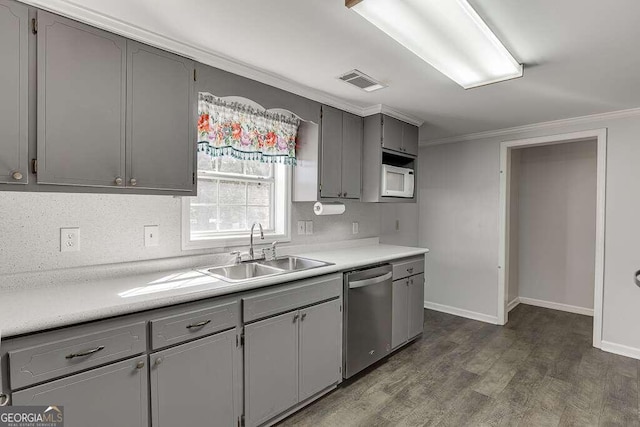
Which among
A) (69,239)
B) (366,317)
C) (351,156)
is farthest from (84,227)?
(351,156)

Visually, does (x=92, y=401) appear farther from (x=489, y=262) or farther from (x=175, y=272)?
(x=489, y=262)

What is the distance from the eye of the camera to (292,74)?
242 centimetres

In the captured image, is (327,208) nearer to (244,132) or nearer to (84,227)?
(244,132)

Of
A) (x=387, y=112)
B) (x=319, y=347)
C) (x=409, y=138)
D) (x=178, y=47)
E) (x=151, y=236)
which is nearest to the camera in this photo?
(x=178, y=47)

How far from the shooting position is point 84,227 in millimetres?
1852

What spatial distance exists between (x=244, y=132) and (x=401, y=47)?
123 cm

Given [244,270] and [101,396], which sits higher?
[244,270]

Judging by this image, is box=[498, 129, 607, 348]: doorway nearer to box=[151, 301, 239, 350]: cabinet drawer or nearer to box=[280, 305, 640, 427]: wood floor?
box=[280, 305, 640, 427]: wood floor

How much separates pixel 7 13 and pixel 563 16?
2.56m

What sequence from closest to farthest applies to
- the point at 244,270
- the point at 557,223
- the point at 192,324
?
the point at 192,324 → the point at 244,270 → the point at 557,223

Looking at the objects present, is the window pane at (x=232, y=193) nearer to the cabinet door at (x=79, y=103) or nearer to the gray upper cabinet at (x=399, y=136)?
the cabinet door at (x=79, y=103)

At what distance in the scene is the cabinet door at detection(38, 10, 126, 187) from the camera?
4.96ft

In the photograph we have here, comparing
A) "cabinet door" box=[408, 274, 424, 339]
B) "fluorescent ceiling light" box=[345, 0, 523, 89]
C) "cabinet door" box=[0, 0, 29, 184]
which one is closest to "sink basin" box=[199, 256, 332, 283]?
"cabinet door" box=[0, 0, 29, 184]

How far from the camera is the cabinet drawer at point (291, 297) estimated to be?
1.91 meters
